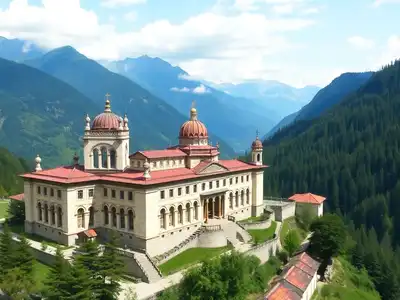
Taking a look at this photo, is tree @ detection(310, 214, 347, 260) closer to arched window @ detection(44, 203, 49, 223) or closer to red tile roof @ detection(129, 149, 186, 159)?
red tile roof @ detection(129, 149, 186, 159)

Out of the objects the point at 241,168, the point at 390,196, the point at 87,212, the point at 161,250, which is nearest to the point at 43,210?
the point at 87,212

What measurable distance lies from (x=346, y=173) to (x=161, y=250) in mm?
106144

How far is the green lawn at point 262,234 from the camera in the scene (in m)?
73.5

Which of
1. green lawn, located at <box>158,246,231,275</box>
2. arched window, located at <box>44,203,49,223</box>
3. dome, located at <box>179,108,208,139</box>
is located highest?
dome, located at <box>179,108,208,139</box>

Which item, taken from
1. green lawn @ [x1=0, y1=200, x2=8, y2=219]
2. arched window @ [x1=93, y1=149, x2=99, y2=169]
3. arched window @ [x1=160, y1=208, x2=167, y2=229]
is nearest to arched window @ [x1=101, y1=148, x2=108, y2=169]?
arched window @ [x1=93, y1=149, x2=99, y2=169]

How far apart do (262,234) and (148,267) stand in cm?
2598

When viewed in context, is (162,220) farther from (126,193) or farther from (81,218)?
(81,218)

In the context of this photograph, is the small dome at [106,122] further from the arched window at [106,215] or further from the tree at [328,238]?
the tree at [328,238]

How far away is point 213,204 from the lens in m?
77.0

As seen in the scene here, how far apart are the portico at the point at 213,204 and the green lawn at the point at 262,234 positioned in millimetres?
6078

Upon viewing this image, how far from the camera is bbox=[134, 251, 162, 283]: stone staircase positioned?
185ft

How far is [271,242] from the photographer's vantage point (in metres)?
71.7

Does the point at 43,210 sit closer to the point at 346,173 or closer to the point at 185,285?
the point at 185,285

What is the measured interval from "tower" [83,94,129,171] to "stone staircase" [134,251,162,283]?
16.1m
